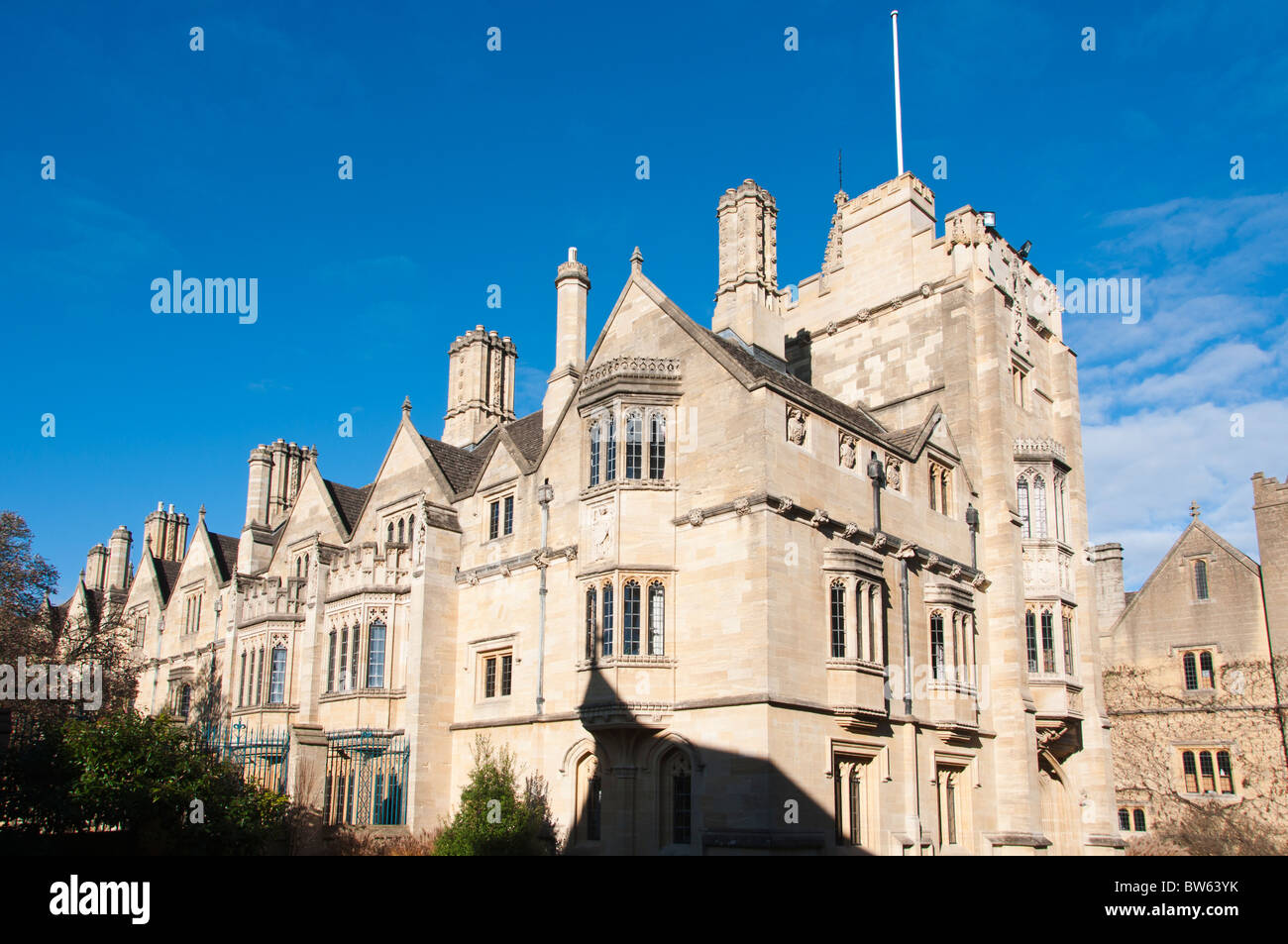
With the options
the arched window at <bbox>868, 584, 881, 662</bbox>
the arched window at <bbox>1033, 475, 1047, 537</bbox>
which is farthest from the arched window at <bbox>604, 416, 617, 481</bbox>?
the arched window at <bbox>1033, 475, 1047, 537</bbox>

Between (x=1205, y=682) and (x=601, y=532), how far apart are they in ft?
97.3

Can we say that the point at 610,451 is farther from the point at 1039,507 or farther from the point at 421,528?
the point at 1039,507

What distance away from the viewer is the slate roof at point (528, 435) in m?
34.1

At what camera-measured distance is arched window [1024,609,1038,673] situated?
32.5m

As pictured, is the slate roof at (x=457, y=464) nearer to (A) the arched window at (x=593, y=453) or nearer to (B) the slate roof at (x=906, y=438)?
(A) the arched window at (x=593, y=453)

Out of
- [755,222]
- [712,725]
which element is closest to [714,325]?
[755,222]

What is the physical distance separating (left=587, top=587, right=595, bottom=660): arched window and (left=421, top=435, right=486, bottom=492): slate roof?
8.96 metres

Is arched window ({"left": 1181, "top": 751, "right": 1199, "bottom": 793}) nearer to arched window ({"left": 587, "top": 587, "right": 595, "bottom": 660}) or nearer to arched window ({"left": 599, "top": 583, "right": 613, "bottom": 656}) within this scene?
arched window ({"left": 599, "top": 583, "right": 613, "bottom": 656})

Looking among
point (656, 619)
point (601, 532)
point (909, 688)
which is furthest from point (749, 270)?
point (909, 688)

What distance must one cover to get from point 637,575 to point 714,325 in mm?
11408

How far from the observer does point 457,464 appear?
124 feet

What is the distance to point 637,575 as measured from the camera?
26.9 m

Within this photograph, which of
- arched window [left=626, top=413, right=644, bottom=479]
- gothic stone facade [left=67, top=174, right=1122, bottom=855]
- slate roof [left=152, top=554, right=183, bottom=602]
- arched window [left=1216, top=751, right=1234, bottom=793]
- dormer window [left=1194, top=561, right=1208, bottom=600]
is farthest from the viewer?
slate roof [left=152, top=554, right=183, bottom=602]
